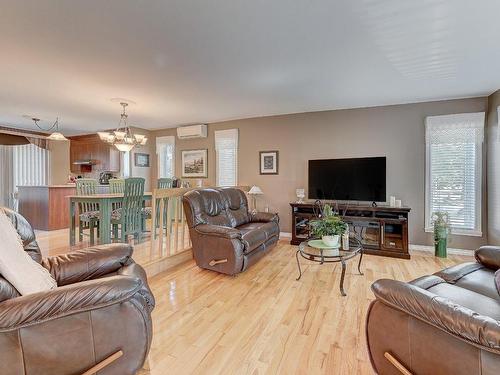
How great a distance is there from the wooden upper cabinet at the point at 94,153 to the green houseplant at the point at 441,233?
6714 millimetres

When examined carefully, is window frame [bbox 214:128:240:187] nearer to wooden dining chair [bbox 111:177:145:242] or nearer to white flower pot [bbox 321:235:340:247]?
wooden dining chair [bbox 111:177:145:242]

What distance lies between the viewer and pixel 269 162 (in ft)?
17.2

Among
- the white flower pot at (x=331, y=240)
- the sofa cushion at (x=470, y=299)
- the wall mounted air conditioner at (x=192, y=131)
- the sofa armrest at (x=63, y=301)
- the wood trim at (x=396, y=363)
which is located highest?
the wall mounted air conditioner at (x=192, y=131)

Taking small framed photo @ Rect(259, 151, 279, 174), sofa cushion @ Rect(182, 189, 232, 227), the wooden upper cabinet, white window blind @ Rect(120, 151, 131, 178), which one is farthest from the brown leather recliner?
the wooden upper cabinet

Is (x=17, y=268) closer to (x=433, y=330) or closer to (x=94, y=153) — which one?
(x=433, y=330)

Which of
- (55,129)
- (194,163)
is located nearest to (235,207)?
(194,163)

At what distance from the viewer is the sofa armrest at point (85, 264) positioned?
165 cm

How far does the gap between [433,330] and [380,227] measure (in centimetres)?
316

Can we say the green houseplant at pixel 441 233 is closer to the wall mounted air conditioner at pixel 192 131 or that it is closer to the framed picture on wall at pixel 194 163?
the framed picture on wall at pixel 194 163

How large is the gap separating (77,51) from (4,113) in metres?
3.73

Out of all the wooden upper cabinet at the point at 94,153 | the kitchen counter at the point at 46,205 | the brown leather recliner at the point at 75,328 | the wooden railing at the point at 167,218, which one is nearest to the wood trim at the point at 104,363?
the brown leather recliner at the point at 75,328

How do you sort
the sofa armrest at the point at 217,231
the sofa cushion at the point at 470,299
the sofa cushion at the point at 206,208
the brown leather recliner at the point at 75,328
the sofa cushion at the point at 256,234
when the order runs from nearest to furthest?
1. the brown leather recliner at the point at 75,328
2. the sofa cushion at the point at 470,299
3. the sofa armrest at the point at 217,231
4. the sofa cushion at the point at 256,234
5. the sofa cushion at the point at 206,208

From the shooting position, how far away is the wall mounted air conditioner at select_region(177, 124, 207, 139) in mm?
5660

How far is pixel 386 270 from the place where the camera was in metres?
3.34
